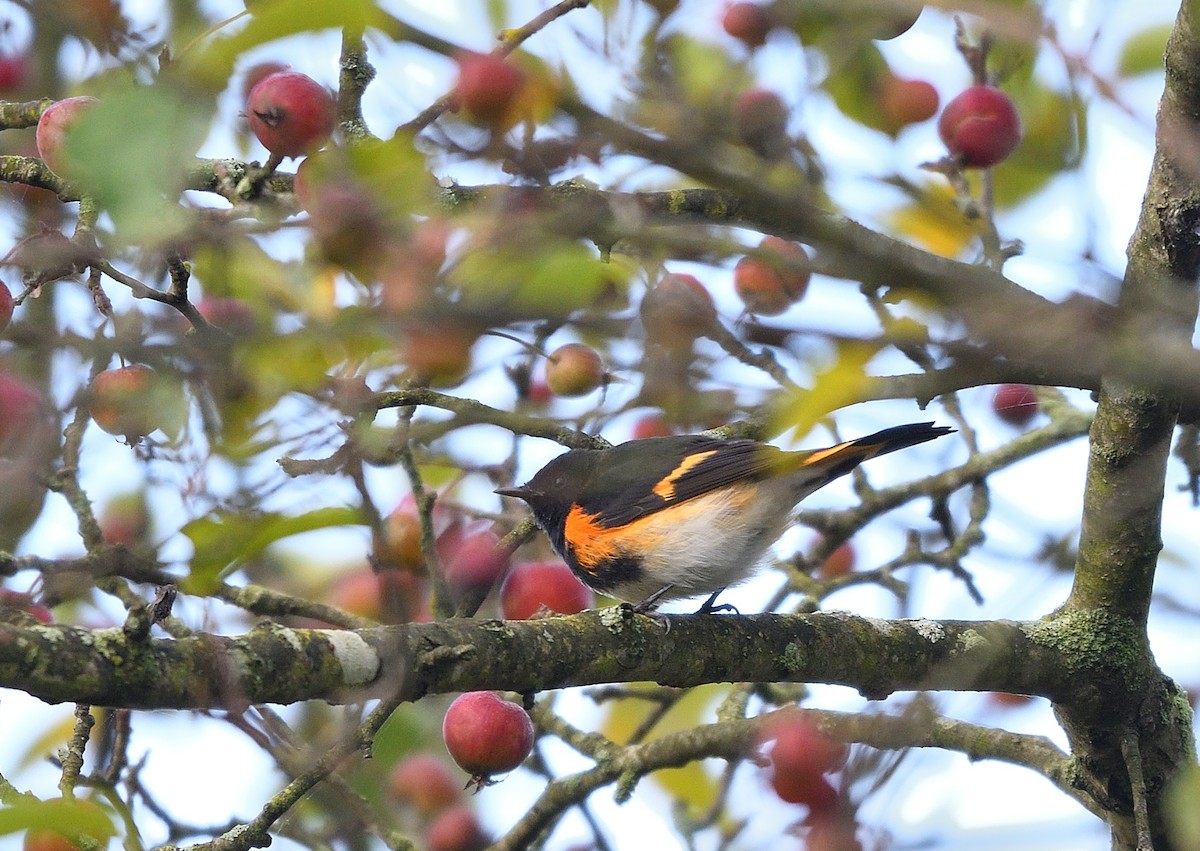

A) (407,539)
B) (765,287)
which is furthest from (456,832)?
(765,287)

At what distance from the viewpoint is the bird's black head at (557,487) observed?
Answer: 419 centimetres

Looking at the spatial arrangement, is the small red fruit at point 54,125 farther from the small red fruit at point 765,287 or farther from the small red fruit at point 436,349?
the small red fruit at point 765,287

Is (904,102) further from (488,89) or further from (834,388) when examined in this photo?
(834,388)

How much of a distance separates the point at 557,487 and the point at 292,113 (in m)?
2.06

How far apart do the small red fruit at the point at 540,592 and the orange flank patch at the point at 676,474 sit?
442 millimetres

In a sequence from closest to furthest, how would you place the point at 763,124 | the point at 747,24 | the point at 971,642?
the point at 763,124 → the point at 971,642 → the point at 747,24

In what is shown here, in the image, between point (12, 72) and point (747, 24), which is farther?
Result: point (12, 72)

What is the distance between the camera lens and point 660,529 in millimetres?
3945

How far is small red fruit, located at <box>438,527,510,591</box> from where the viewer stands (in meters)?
3.17

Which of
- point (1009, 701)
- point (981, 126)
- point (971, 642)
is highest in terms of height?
point (981, 126)

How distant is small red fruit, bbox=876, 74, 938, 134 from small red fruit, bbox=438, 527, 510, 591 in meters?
1.50

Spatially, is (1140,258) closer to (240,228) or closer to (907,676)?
(907,676)

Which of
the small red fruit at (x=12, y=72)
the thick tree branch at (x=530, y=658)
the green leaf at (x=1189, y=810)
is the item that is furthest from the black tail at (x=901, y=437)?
the small red fruit at (x=12, y=72)

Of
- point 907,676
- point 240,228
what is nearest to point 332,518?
point 240,228
